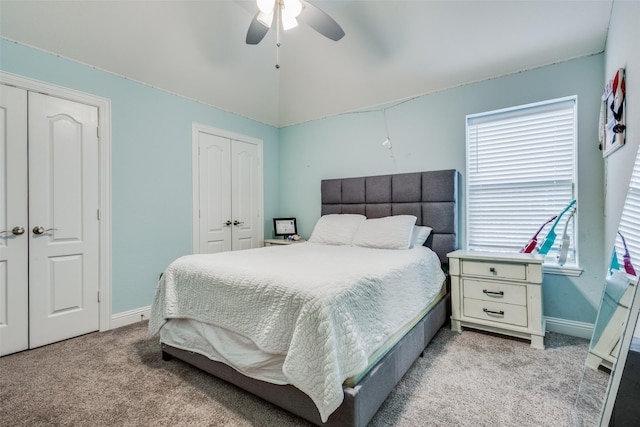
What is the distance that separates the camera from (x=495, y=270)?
8.01 ft

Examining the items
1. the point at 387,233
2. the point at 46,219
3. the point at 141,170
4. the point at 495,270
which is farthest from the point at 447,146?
the point at 46,219

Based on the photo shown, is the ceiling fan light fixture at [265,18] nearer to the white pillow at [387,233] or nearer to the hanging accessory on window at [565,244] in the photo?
the white pillow at [387,233]

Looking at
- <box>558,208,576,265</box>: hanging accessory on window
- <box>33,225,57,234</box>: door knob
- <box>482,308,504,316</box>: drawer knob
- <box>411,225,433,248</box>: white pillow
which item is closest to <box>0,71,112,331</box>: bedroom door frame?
<box>33,225,57,234</box>: door knob

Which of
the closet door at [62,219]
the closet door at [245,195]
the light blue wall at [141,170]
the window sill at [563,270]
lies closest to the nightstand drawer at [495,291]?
the window sill at [563,270]

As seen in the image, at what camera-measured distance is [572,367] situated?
200 centimetres

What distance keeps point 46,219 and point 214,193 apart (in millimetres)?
1593

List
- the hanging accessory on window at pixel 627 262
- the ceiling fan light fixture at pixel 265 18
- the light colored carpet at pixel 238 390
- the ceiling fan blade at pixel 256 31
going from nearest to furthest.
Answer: the hanging accessory on window at pixel 627 262
the light colored carpet at pixel 238 390
the ceiling fan light fixture at pixel 265 18
the ceiling fan blade at pixel 256 31

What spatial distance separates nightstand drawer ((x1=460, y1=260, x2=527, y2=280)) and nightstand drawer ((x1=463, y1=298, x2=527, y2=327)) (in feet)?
0.76

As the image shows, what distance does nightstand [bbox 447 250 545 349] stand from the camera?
2301 millimetres

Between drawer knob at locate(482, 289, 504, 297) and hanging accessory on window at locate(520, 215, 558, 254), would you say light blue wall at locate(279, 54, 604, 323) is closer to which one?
hanging accessory on window at locate(520, 215, 558, 254)

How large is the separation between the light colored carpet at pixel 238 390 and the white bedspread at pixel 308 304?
381mm

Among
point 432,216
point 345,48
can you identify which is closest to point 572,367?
point 432,216

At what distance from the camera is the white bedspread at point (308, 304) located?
1.30 m

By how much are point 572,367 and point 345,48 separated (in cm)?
332
